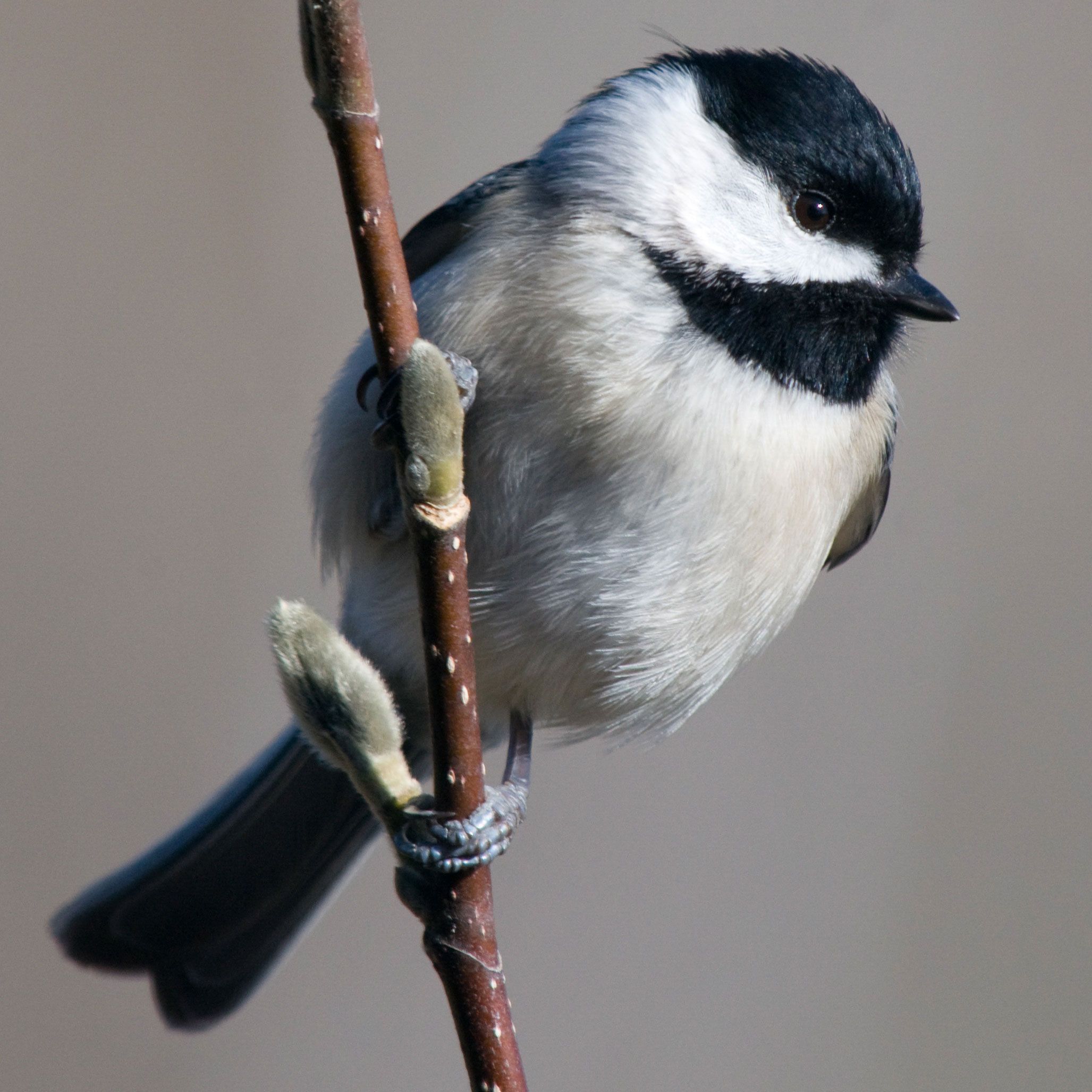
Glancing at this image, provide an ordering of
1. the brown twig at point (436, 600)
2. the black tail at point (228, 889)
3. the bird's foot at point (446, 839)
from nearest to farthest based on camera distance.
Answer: the brown twig at point (436, 600) < the bird's foot at point (446, 839) < the black tail at point (228, 889)

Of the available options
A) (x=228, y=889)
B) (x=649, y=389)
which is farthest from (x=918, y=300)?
(x=228, y=889)

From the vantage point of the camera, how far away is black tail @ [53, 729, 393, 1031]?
3.88 feet

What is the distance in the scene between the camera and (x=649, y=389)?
3.00 ft

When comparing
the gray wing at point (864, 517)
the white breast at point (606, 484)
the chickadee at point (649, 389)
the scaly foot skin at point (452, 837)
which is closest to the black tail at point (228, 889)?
the chickadee at point (649, 389)

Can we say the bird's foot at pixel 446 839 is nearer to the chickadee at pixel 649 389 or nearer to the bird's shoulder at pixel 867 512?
the chickadee at pixel 649 389

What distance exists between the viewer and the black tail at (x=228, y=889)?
118 centimetres

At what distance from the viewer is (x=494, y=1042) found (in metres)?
0.65

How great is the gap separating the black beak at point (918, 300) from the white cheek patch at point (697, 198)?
0.9 inches

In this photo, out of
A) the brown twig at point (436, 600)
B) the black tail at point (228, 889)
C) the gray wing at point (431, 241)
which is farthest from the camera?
the black tail at point (228, 889)

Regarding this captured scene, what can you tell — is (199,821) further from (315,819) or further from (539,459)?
(539,459)

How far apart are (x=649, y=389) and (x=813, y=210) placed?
23 cm

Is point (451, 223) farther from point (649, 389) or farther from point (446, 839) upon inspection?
point (446, 839)

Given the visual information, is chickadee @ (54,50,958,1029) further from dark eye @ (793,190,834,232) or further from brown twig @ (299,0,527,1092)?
brown twig @ (299,0,527,1092)

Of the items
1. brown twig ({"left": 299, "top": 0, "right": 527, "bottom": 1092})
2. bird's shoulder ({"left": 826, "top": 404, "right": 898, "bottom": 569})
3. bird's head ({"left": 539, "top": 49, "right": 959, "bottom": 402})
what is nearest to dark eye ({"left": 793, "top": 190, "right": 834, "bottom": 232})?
bird's head ({"left": 539, "top": 49, "right": 959, "bottom": 402})
